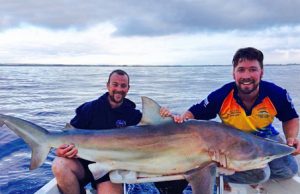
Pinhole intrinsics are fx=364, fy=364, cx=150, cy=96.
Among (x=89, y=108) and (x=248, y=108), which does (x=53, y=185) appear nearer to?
(x=89, y=108)

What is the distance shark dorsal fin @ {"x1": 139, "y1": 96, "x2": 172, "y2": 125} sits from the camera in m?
3.70

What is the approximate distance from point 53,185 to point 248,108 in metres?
2.49

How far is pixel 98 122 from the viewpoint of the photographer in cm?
455

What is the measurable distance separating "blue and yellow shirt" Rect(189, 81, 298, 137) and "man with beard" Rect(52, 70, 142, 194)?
3.64 feet

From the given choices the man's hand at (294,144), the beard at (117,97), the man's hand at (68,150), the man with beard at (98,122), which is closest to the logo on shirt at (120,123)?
the man with beard at (98,122)

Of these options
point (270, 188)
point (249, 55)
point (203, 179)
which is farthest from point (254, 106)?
point (203, 179)

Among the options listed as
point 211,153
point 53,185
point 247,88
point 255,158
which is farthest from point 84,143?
point 247,88

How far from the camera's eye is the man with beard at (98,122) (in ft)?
13.4

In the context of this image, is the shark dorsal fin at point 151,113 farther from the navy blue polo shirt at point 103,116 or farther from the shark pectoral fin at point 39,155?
the shark pectoral fin at point 39,155

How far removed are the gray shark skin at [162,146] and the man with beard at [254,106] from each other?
0.64 metres

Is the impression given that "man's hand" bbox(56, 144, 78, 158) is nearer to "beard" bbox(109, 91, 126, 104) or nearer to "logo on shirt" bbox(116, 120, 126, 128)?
"logo on shirt" bbox(116, 120, 126, 128)

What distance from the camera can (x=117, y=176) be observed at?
3.69 meters

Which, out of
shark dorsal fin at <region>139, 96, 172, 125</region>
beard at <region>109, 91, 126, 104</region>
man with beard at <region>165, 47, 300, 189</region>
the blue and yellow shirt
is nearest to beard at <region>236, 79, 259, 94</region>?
man with beard at <region>165, 47, 300, 189</region>

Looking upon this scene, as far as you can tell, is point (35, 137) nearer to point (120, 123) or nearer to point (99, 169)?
point (99, 169)
